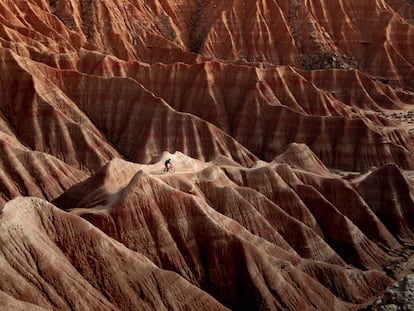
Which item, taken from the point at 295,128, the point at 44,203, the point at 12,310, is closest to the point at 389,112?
the point at 295,128

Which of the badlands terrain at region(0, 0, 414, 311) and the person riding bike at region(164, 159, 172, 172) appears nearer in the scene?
the badlands terrain at region(0, 0, 414, 311)

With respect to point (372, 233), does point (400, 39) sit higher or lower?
higher

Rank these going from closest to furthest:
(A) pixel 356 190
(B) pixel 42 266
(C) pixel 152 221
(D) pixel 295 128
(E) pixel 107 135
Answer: (B) pixel 42 266
(C) pixel 152 221
(A) pixel 356 190
(E) pixel 107 135
(D) pixel 295 128

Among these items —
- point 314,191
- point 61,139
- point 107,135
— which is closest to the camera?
point 314,191

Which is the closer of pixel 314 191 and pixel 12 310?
pixel 12 310

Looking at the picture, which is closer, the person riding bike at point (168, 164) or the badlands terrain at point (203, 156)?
the badlands terrain at point (203, 156)

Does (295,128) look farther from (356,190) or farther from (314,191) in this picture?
(314,191)

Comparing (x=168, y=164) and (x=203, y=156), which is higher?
(x=168, y=164)

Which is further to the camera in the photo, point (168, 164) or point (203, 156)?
point (203, 156)
